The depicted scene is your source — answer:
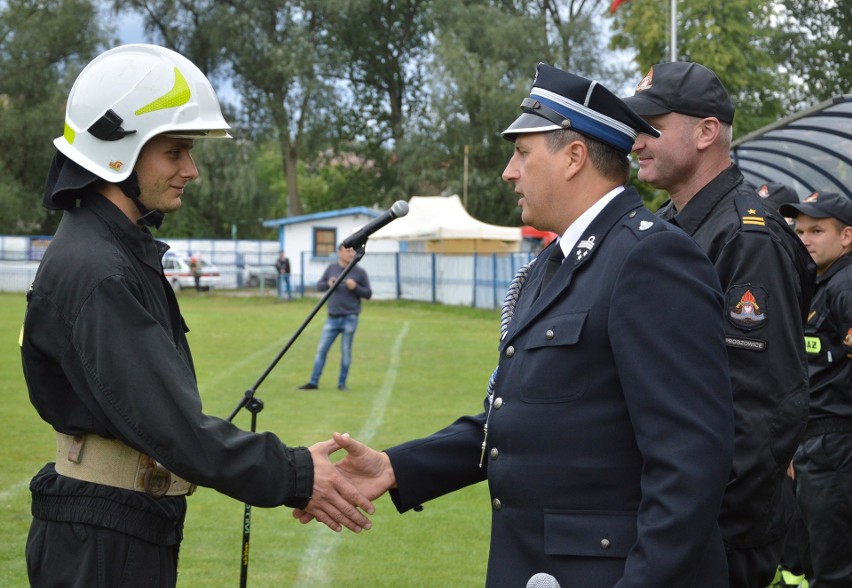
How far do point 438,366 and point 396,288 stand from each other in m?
22.5

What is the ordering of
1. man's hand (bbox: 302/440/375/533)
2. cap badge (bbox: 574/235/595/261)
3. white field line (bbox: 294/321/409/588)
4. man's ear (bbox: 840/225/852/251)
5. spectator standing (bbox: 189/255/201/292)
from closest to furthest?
cap badge (bbox: 574/235/595/261) < man's hand (bbox: 302/440/375/533) < man's ear (bbox: 840/225/852/251) < white field line (bbox: 294/321/409/588) < spectator standing (bbox: 189/255/201/292)

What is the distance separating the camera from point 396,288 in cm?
4131

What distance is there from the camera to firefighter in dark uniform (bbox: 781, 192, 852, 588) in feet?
19.7

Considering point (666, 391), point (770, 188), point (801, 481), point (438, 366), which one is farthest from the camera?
point (438, 366)

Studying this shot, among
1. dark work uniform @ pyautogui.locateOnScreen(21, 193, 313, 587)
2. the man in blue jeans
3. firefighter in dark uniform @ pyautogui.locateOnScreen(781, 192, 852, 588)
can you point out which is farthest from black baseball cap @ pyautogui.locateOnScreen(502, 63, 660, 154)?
the man in blue jeans

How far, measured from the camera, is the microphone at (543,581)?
8.96ft

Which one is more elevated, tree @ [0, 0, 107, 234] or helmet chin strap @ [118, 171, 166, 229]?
tree @ [0, 0, 107, 234]

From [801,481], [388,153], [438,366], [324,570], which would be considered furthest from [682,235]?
[388,153]

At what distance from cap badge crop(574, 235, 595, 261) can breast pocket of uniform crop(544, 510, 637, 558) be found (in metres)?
0.69

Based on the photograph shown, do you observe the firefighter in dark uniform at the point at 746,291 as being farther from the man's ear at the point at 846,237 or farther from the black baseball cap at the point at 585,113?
the man's ear at the point at 846,237

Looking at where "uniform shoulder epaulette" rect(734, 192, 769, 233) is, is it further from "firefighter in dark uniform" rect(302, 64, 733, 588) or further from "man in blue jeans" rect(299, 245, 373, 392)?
"man in blue jeans" rect(299, 245, 373, 392)

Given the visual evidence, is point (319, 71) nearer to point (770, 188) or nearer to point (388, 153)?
point (388, 153)

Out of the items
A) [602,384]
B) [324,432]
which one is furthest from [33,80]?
[602,384]

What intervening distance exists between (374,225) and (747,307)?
1.41 m
